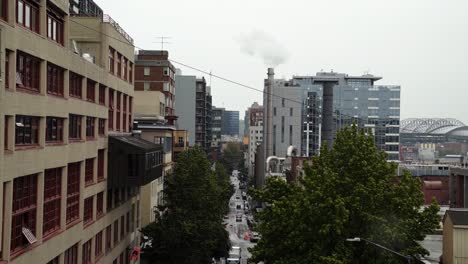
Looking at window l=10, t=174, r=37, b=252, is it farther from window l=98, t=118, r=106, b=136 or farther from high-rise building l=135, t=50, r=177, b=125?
high-rise building l=135, t=50, r=177, b=125

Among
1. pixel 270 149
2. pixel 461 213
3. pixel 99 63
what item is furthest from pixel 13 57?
pixel 270 149

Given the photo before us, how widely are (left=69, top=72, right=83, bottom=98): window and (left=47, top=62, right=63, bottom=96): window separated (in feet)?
7.80

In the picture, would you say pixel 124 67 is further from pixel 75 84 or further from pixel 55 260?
pixel 55 260

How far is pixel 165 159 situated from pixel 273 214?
141 ft

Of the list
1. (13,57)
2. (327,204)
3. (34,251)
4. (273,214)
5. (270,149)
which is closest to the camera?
(13,57)

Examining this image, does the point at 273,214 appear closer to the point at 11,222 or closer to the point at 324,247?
the point at 324,247

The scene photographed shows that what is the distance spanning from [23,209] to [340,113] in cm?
15870

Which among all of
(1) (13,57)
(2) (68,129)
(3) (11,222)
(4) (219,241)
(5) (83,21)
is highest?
(5) (83,21)

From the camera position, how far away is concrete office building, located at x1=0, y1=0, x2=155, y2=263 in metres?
24.0

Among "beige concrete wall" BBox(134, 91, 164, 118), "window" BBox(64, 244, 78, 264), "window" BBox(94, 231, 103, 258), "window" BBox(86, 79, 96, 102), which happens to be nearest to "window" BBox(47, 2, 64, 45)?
"window" BBox(86, 79, 96, 102)

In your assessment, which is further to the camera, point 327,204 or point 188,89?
point 188,89

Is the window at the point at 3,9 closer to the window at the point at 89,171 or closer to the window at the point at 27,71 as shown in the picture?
the window at the point at 27,71

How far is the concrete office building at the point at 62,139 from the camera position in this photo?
24.0 meters

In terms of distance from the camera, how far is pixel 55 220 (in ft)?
104
